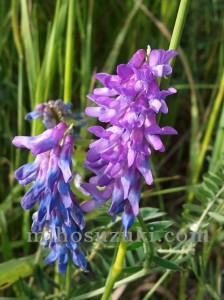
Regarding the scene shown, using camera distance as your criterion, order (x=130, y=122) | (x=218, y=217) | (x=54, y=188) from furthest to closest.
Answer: (x=218, y=217)
(x=54, y=188)
(x=130, y=122)

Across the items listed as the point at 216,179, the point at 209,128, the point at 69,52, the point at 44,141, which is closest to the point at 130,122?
the point at 44,141

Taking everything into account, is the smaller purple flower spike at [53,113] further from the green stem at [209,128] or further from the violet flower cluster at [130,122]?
the green stem at [209,128]

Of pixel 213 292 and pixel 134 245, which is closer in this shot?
pixel 134 245

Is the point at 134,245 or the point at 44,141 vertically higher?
the point at 44,141

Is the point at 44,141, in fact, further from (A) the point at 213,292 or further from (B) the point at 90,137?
(B) the point at 90,137

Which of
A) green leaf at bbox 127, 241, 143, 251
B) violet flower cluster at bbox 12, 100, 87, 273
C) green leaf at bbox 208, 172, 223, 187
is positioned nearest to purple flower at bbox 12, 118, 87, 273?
violet flower cluster at bbox 12, 100, 87, 273

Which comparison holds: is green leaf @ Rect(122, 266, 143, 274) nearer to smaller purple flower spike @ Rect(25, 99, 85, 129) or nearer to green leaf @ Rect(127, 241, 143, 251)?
green leaf @ Rect(127, 241, 143, 251)
